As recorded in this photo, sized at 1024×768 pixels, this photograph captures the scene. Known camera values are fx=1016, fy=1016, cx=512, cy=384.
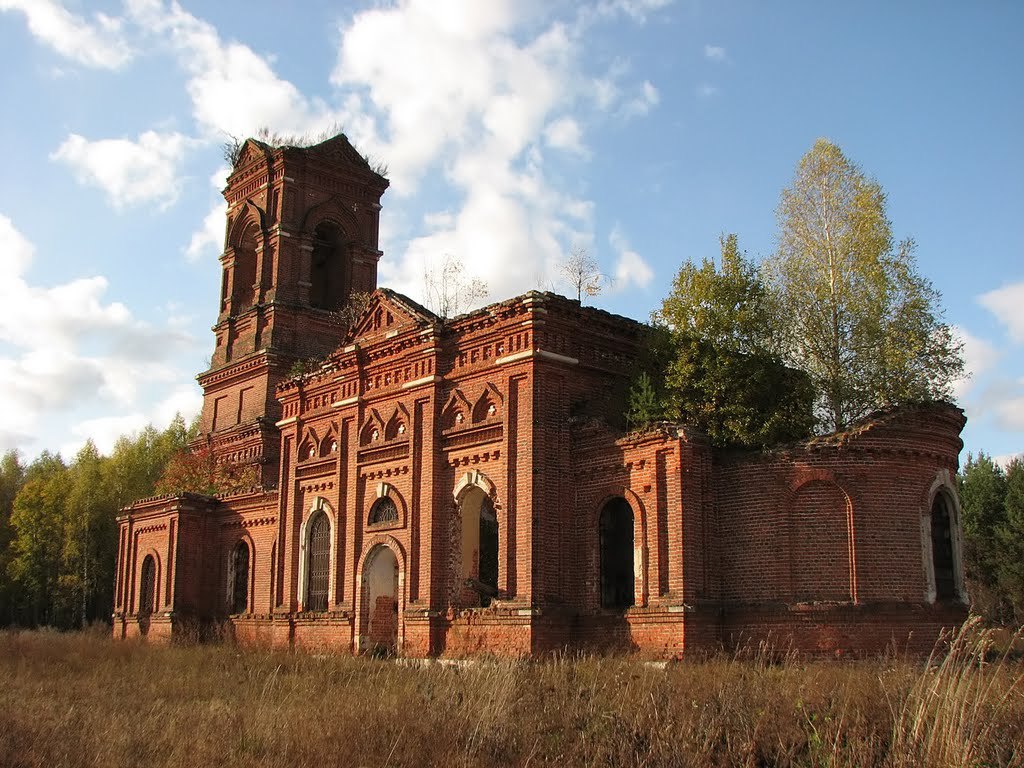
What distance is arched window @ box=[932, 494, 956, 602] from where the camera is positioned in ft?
57.1

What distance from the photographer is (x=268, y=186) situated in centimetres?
3381

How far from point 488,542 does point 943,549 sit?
869 centimetres

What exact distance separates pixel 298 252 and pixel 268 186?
8.50 feet

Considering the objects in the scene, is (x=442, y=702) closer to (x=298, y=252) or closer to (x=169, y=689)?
(x=169, y=689)

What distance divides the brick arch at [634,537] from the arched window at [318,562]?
7.84 metres

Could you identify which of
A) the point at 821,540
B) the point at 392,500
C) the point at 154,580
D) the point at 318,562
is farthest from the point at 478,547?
the point at 154,580

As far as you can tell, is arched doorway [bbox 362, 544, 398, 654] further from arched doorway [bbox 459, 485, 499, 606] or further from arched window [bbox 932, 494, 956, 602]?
arched window [bbox 932, 494, 956, 602]

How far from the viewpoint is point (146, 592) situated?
3056cm

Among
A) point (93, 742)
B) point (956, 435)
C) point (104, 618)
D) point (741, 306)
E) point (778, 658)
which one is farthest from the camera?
point (104, 618)

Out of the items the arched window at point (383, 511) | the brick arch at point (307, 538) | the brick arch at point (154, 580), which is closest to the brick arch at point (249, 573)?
the brick arch at point (154, 580)

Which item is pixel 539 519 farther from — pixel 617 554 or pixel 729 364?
pixel 729 364

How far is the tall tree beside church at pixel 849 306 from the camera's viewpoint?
65.8 feet

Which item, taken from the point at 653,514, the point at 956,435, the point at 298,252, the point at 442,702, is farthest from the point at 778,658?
the point at 298,252

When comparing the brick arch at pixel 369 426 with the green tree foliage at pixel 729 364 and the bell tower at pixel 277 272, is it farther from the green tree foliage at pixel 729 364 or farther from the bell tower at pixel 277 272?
the bell tower at pixel 277 272
